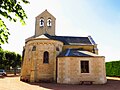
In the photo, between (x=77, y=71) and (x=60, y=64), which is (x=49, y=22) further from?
(x=77, y=71)

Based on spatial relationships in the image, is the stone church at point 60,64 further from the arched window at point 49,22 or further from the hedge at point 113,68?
the hedge at point 113,68

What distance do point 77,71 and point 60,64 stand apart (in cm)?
234

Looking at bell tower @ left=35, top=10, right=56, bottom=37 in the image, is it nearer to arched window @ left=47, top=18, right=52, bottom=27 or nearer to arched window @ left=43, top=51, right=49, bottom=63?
arched window @ left=47, top=18, right=52, bottom=27

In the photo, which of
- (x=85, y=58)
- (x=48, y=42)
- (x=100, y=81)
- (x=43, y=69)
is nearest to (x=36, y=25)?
(x=48, y=42)

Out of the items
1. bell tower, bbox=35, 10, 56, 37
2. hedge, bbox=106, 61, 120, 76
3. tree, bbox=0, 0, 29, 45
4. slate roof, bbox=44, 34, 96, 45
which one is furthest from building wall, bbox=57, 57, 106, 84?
tree, bbox=0, 0, 29, 45

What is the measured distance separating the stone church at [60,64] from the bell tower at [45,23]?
4079 mm

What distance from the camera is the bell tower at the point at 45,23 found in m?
31.2

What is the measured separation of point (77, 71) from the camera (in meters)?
22.8

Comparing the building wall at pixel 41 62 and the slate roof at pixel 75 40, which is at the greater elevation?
the slate roof at pixel 75 40

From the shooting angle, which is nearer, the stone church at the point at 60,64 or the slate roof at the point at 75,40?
the stone church at the point at 60,64

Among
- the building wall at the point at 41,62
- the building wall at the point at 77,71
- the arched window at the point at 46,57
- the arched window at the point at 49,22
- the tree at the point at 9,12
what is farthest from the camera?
the arched window at the point at 49,22

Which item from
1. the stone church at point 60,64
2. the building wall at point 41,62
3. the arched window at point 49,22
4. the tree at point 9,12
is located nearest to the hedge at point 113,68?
the stone church at point 60,64

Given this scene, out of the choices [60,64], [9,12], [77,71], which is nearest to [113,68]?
[77,71]

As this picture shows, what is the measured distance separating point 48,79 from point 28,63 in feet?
14.2
